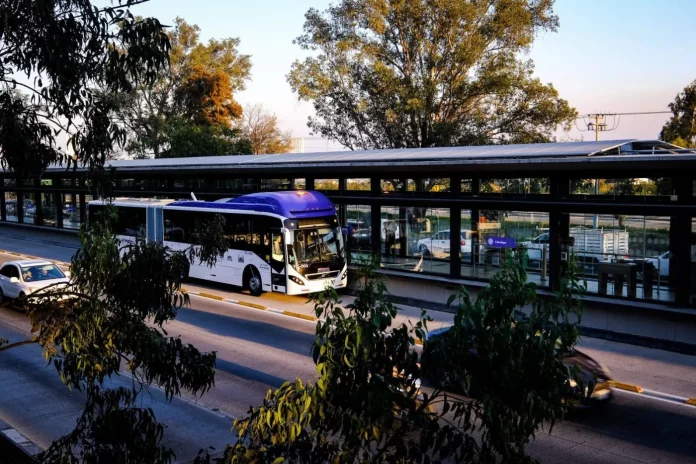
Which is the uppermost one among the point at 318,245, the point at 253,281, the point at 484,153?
the point at 484,153

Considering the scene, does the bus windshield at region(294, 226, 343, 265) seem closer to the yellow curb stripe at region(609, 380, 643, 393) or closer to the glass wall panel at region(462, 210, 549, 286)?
the glass wall panel at region(462, 210, 549, 286)

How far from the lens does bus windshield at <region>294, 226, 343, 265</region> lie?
858 inches

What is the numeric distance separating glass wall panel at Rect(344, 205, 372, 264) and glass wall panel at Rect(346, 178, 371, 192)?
58 centimetres

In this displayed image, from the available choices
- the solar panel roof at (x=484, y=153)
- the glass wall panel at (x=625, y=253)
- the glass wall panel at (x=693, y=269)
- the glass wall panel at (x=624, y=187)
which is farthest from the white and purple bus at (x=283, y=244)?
the glass wall panel at (x=693, y=269)

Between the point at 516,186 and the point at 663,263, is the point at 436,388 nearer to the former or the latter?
the point at 663,263

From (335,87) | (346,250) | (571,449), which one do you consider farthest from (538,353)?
(335,87)

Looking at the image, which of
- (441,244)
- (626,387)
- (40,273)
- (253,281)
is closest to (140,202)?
(253,281)

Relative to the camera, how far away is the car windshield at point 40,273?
67.5ft

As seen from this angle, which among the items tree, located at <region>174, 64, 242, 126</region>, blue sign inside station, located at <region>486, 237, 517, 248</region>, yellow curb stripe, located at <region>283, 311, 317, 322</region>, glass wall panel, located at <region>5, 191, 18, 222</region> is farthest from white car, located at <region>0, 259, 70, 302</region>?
tree, located at <region>174, 64, 242, 126</region>

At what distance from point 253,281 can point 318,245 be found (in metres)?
2.69

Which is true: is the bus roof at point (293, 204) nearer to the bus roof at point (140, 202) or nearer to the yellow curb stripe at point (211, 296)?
the yellow curb stripe at point (211, 296)

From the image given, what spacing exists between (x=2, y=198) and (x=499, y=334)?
50.5 metres

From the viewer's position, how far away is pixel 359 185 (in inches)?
930

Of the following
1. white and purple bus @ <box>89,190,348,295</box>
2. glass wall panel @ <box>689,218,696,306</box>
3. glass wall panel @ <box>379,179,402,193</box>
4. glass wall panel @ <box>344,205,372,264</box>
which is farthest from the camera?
glass wall panel @ <box>344,205,372,264</box>
